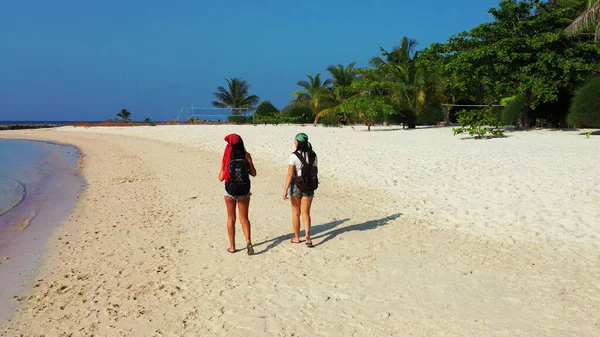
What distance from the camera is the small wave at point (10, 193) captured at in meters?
11.1

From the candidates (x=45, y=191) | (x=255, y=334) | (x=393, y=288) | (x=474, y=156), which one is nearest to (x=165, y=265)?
(x=255, y=334)

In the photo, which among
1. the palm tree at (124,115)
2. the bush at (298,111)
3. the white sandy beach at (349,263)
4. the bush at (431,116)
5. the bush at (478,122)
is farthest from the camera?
the palm tree at (124,115)

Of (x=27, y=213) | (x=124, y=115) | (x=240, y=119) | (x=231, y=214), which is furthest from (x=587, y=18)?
(x=124, y=115)

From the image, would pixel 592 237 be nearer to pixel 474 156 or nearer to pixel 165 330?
pixel 165 330

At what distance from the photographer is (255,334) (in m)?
3.93

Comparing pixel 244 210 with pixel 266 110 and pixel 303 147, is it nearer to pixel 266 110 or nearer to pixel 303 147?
pixel 303 147

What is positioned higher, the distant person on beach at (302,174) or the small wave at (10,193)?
the distant person on beach at (302,174)

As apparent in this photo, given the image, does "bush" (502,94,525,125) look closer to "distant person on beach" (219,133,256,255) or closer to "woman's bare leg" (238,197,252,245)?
"woman's bare leg" (238,197,252,245)

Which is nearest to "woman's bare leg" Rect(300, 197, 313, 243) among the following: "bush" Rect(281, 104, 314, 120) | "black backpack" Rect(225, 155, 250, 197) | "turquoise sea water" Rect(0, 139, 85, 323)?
"black backpack" Rect(225, 155, 250, 197)

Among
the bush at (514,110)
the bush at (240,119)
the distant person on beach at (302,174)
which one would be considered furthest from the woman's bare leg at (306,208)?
the bush at (240,119)

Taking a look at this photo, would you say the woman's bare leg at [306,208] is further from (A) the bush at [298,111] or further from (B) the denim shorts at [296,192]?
(A) the bush at [298,111]

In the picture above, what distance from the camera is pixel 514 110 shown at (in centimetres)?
2752

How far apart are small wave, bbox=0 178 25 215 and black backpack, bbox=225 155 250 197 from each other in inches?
291

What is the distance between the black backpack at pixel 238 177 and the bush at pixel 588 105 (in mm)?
19841
